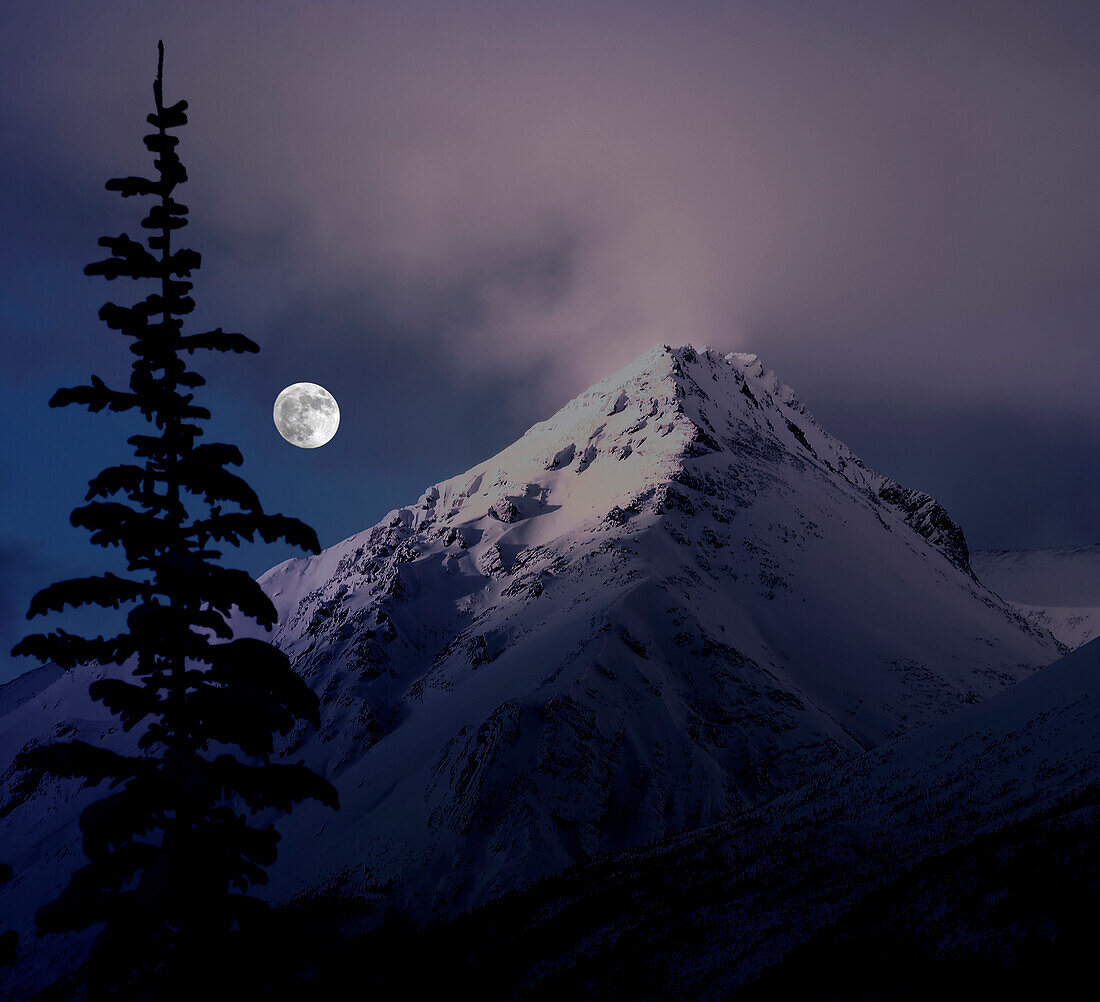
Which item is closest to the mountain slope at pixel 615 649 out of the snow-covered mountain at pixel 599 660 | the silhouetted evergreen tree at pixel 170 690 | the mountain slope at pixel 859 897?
the snow-covered mountain at pixel 599 660

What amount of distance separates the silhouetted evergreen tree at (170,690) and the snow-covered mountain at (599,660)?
6152cm

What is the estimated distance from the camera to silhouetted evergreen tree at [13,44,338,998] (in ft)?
29.7

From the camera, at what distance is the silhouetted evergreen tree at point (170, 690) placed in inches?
356

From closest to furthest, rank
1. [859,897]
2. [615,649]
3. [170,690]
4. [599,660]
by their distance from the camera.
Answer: [170,690] < [859,897] < [599,660] < [615,649]

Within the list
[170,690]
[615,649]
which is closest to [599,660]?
[615,649]

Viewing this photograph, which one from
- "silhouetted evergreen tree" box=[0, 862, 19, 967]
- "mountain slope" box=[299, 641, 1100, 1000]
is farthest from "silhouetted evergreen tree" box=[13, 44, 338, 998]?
"silhouetted evergreen tree" box=[0, 862, 19, 967]

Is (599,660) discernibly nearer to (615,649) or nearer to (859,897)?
(615,649)

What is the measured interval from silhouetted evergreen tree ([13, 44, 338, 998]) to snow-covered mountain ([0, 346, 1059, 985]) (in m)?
61.5

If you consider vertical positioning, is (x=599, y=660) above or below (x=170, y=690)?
above

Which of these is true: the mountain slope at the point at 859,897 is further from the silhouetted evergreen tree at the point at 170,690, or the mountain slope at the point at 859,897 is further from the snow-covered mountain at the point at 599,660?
the snow-covered mountain at the point at 599,660

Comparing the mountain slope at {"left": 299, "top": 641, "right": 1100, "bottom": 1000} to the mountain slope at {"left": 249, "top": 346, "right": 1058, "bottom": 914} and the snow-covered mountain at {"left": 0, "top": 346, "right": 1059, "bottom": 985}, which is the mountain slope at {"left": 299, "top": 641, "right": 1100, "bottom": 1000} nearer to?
the snow-covered mountain at {"left": 0, "top": 346, "right": 1059, "bottom": 985}

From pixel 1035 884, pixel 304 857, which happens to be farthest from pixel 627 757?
pixel 1035 884

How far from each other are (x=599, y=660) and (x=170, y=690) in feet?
283

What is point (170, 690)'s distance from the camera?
10.3 meters
